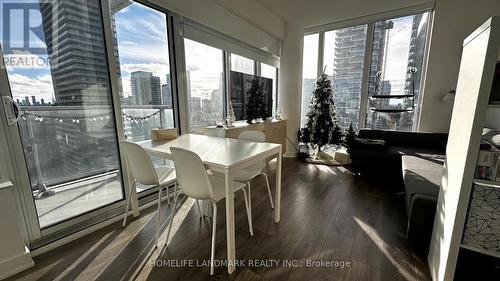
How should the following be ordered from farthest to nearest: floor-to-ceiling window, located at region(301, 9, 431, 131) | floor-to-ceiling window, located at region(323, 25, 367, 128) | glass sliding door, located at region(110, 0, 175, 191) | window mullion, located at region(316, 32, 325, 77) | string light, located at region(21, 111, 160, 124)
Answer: window mullion, located at region(316, 32, 325, 77)
floor-to-ceiling window, located at region(323, 25, 367, 128)
floor-to-ceiling window, located at region(301, 9, 431, 131)
glass sliding door, located at region(110, 0, 175, 191)
string light, located at region(21, 111, 160, 124)

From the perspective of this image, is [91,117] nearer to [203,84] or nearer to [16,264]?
[16,264]

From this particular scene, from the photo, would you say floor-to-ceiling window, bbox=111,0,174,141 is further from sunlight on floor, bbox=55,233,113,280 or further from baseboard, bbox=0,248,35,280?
baseboard, bbox=0,248,35,280

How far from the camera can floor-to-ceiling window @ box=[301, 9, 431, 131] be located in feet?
12.7

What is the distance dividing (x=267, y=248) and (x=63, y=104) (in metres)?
2.17

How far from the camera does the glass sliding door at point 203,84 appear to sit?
300cm

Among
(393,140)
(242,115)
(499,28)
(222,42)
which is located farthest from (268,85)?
(499,28)

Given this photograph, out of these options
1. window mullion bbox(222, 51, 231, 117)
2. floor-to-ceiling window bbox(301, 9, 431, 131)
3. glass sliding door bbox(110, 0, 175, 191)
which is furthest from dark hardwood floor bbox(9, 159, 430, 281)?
floor-to-ceiling window bbox(301, 9, 431, 131)

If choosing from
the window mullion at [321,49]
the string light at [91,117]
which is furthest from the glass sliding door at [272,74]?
the string light at [91,117]

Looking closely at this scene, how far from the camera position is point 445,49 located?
351 centimetres

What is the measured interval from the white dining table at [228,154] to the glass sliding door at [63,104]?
1.86ft

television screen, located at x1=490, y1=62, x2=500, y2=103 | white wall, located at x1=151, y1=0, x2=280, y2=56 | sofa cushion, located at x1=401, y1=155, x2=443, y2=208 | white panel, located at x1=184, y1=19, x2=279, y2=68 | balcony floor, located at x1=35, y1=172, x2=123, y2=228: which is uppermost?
white wall, located at x1=151, y1=0, x2=280, y2=56

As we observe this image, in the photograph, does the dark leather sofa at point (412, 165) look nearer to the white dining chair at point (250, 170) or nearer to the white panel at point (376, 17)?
the white dining chair at point (250, 170)

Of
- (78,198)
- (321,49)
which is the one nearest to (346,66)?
(321,49)

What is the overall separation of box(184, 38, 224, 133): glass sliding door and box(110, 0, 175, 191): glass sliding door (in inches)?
13.4
